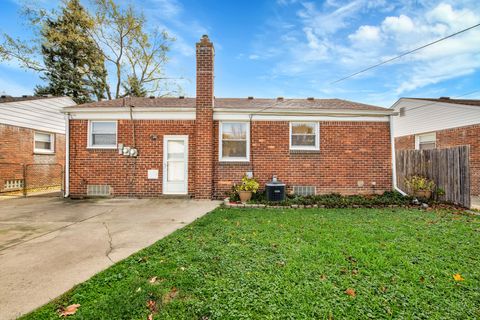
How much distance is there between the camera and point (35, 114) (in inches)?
476

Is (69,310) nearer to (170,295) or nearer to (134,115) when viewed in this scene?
(170,295)

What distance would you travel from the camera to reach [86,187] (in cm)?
868

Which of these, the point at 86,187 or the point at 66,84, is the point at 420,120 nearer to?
the point at 86,187

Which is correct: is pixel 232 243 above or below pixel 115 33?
below

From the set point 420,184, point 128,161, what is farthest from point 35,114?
point 420,184

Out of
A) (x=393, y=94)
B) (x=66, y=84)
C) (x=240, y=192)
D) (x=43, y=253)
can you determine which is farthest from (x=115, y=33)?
(x=393, y=94)

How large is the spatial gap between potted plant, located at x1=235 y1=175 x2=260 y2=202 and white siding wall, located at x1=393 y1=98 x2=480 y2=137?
1056 cm

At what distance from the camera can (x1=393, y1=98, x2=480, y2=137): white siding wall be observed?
10.8 metres

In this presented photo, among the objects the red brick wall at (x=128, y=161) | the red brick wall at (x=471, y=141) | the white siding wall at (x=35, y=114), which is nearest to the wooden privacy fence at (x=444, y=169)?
the red brick wall at (x=471, y=141)

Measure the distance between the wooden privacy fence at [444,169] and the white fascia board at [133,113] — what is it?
8681 mm

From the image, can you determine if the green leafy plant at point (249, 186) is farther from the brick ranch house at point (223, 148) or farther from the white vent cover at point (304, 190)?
the white vent cover at point (304, 190)

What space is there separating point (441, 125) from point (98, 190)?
1684cm

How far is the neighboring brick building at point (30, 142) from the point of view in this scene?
10633 millimetres

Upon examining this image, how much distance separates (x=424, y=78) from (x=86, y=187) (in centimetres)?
2044
